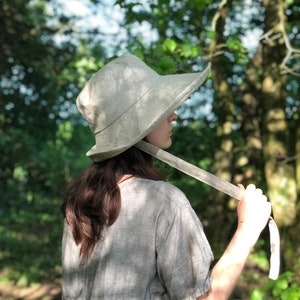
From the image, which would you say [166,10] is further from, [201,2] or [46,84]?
[46,84]

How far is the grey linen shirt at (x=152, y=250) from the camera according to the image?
5.58 ft

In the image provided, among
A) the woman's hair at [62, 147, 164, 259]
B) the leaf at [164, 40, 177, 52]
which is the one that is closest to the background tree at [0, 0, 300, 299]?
the leaf at [164, 40, 177, 52]

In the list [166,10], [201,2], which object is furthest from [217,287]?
[166,10]

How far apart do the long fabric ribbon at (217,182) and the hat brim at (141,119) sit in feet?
0.20

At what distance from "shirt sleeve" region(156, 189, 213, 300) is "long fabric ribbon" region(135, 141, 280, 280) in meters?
0.14

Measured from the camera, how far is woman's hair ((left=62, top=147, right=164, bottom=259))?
178cm

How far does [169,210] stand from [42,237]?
11.1 m

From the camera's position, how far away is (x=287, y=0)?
5.29m

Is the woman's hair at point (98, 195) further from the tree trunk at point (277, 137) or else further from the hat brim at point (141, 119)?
the tree trunk at point (277, 137)

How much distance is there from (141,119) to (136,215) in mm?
308

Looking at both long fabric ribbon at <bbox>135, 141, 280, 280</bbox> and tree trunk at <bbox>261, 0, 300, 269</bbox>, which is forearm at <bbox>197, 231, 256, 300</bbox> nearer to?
long fabric ribbon at <bbox>135, 141, 280, 280</bbox>

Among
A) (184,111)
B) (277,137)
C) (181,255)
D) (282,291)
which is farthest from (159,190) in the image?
(184,111)

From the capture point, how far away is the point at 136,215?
5.74ft

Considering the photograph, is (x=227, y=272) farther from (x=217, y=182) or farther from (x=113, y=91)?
(x=113, y=91)
